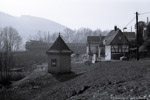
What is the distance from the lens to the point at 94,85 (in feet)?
44.1

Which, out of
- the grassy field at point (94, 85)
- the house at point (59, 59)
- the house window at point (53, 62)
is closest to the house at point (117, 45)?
the house at point (59, 59)

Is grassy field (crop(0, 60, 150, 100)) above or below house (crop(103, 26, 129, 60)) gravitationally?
below

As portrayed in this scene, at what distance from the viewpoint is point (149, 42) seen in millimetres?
36062

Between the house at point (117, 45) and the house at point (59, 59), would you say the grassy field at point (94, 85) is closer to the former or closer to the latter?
the house at point (59, 59)

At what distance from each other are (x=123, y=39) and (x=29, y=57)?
35106 millimetres

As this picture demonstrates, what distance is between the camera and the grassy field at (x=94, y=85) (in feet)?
32.4

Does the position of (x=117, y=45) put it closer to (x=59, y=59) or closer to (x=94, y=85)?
(x=59, y=59)

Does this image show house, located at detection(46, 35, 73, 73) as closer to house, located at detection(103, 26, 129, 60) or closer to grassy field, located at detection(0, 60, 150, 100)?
grassy field, located at detection(0, 60, 150, 100)

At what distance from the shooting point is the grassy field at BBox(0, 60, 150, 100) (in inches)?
389

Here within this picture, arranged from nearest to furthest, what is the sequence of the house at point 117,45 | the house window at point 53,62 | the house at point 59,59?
the house at point 59,59, the house window at point 53,62, the house at point 117,45

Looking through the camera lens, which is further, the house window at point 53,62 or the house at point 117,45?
the house at point 117,45

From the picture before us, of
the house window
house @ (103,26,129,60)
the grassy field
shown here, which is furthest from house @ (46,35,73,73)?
house @ (103,26,129,60)

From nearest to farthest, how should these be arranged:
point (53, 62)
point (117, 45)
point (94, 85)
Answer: point (94, 85) → point (53, 62) → point (117, 45)

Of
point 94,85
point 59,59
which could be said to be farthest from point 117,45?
point 94,85
